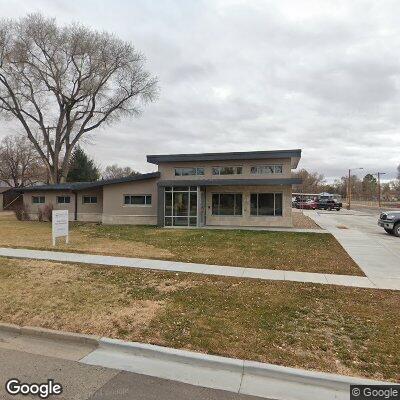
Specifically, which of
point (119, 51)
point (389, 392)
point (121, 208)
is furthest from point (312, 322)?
point (119, 51)

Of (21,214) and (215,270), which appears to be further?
(21,214)

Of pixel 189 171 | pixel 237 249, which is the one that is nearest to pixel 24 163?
pixel 189 171

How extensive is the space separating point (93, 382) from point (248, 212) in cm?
2015

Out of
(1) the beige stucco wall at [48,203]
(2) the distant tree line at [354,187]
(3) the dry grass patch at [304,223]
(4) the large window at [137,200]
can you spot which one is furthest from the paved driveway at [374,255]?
(2) the distant tree line at [354,187]

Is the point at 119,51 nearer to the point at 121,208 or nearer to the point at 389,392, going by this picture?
the point at 121,208

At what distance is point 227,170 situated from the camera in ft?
78.1

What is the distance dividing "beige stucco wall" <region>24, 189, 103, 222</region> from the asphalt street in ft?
78.7

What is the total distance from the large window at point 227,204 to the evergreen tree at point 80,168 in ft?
109

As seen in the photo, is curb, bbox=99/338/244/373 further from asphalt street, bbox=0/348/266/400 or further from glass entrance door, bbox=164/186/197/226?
glass entrance door, bbox=164/186/197/226

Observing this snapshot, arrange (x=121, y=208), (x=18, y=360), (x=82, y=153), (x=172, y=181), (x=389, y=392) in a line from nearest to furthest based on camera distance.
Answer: (x=389, y=392) → (x=18, y=360) → (x=172, y=181) → (x=121, y=208) → (x=82, y=153)

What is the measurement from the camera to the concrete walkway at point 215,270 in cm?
876

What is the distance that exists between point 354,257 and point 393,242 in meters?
5.80

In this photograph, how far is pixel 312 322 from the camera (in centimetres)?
594

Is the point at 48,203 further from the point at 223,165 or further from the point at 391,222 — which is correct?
the point at 391,222
